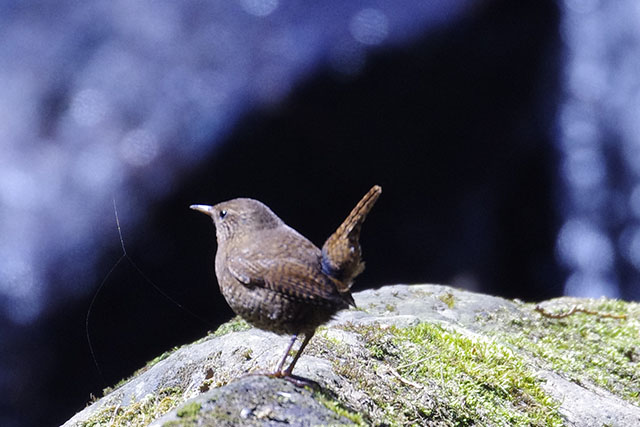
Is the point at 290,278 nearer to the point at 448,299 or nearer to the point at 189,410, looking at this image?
the point at 189,410

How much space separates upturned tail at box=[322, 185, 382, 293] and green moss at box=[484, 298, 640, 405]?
1676 mm

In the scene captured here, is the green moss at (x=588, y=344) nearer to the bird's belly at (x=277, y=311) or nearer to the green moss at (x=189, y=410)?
the bird's belly at (x=277, y=311)

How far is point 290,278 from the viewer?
268 centimetres

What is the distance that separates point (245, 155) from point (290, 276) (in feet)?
14.0

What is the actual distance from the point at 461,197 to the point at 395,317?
4827 millimetres

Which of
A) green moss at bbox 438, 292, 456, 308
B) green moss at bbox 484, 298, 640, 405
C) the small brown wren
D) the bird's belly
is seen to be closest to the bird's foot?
the small brown wren

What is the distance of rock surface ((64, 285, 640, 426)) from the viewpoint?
7.48 ft

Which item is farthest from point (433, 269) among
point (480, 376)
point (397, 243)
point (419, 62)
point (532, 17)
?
point (480, 376)

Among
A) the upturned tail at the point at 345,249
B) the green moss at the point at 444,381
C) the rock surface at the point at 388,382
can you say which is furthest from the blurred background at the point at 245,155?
the upturned tail at the point at 345,249

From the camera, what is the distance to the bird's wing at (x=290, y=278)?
2.64 m

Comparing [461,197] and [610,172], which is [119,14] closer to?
[461,197]

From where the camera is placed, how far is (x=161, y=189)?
6.50 metres

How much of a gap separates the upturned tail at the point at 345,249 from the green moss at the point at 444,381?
1.53 feet

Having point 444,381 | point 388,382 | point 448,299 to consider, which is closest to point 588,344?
point 448,299
